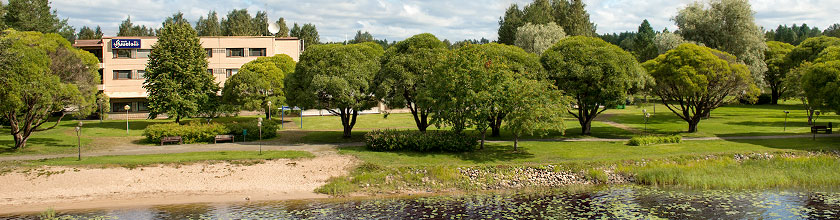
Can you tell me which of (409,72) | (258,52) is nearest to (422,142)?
(409,72)

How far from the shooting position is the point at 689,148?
37.2 meters

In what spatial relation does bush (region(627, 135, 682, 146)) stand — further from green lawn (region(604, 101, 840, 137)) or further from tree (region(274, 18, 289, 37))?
tree (region(274, 18, 289, 37))

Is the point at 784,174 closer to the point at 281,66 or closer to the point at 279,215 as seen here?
the point at 279,215

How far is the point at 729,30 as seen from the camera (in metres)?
63.5

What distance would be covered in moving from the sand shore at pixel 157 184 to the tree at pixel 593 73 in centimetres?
1715

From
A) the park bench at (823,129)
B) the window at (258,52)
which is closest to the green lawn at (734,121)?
the park bench at (823,129)

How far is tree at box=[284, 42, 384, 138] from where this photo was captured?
37.5 meters

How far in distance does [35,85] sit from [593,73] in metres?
34.2

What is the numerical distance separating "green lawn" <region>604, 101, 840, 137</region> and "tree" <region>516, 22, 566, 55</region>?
14.4 metres

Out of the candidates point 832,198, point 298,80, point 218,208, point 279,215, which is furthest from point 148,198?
point 832,198

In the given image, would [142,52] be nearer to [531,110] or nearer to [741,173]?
[531,110]

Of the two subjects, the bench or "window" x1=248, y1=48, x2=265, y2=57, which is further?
"window" x1=248, y1=48, x2=265, y2=57

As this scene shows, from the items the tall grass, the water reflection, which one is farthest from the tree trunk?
the water reflection

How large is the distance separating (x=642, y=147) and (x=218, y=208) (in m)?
26.3
